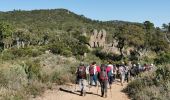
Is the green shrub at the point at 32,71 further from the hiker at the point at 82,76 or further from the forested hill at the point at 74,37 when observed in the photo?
the forested hill at the point at 74,37

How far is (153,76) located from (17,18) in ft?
475

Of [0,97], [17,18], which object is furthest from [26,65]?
[17,18]

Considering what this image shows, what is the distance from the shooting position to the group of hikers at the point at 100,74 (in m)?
18.4

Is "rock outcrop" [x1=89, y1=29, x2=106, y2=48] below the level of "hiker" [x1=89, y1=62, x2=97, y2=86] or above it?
above

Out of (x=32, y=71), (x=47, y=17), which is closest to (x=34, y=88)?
(x=32, y=71)

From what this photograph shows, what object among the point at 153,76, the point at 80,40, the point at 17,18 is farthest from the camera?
the point at 17,18

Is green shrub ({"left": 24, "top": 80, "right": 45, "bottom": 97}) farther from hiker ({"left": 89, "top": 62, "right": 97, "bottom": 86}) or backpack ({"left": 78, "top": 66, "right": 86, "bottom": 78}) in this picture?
hiker ({"left": 89, "top": 62, "right": 97, "bottom": 86})

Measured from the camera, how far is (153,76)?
20.3 m

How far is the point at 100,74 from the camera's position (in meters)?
18.4

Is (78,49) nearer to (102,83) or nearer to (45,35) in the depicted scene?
(45,35)

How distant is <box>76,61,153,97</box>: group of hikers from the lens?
1836cm

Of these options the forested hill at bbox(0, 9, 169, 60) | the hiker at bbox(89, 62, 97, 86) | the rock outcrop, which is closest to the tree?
the forested hill at bbox(0, 9, 169, 60)

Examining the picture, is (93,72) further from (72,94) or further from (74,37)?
(74,37)

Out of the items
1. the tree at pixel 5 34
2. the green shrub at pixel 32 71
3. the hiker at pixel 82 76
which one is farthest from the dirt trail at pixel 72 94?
the tree at pixel 5 34
